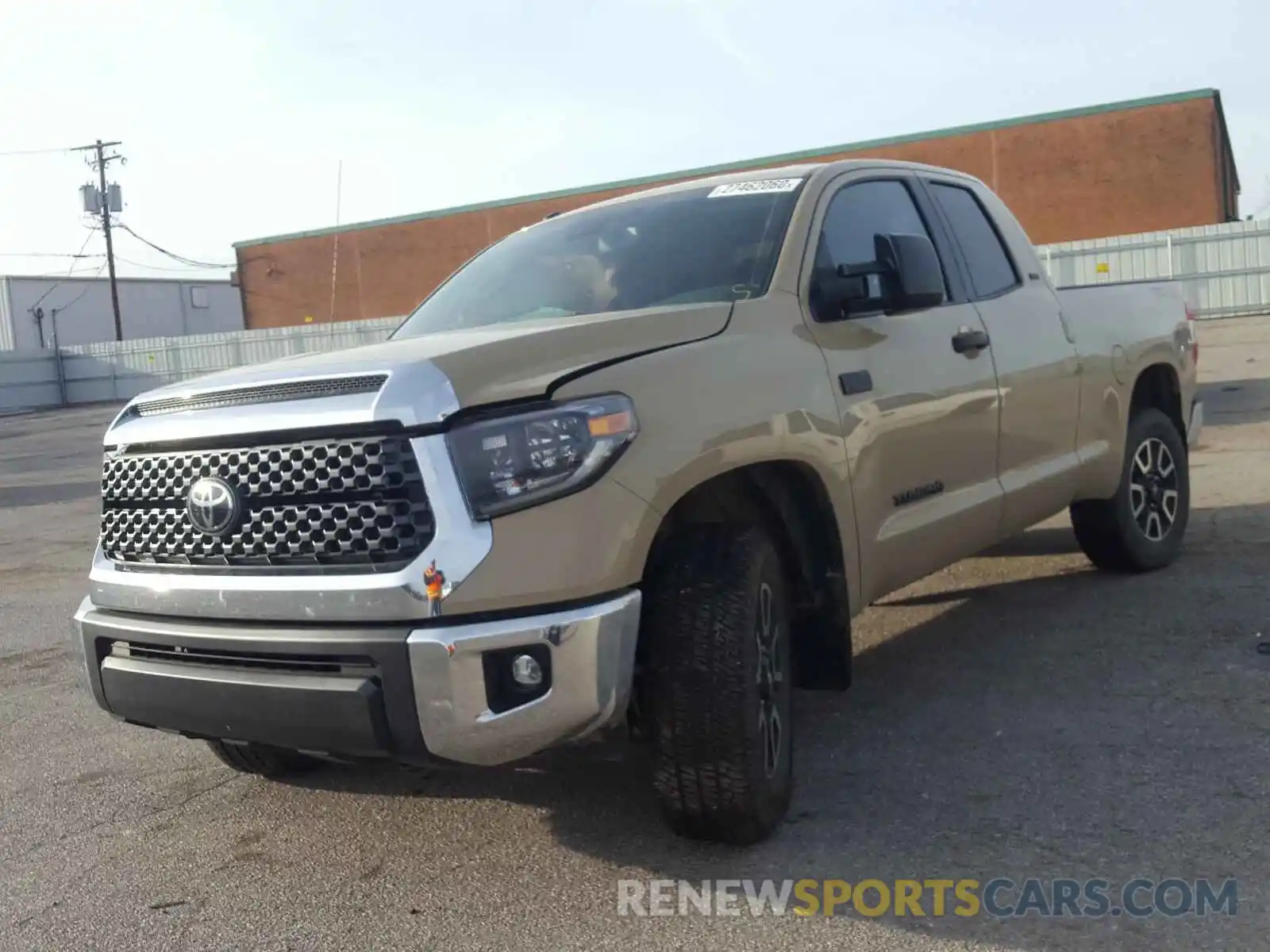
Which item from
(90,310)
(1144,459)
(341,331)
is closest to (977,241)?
(1144,459)

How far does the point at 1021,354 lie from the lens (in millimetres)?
4926

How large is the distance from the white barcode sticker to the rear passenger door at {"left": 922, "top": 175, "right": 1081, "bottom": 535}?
90 cm

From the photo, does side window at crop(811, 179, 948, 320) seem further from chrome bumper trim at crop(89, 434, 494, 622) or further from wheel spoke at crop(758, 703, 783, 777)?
chrome bumper trim at crop(89, 434, 494, 622)

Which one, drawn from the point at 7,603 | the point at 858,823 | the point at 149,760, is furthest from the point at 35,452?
the point at 858,823

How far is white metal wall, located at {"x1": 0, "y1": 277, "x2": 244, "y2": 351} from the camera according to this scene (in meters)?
61.7

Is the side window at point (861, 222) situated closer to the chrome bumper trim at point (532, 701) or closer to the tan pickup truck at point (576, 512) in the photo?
the tan pickup truck at point (576, 512)

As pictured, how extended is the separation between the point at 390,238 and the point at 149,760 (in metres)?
41.7

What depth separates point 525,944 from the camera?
2967 millimetres

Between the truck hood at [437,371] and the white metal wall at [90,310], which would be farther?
the white metal wall at [90,310]

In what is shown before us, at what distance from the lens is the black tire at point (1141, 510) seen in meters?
5.93

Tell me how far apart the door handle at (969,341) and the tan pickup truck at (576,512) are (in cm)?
3

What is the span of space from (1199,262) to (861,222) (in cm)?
2752

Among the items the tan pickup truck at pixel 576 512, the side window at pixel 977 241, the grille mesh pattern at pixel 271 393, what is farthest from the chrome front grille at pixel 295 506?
the side window at pixel 977 241

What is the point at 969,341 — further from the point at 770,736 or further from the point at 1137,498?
the point at 1137,498
